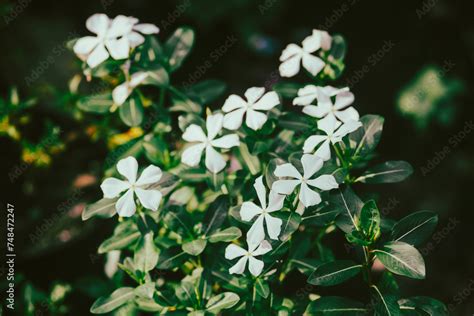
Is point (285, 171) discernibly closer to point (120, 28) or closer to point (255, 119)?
point (255, 119)

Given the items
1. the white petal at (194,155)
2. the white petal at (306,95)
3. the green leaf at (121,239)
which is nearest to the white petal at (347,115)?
the white petal at (306,95)

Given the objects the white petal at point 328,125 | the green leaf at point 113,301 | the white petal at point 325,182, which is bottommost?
the green leaf at point 113,301

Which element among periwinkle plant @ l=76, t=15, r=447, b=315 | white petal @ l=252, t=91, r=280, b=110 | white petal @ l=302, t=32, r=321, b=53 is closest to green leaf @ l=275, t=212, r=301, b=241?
periwinkle plant @ l=76, t=15, r=447, b=315

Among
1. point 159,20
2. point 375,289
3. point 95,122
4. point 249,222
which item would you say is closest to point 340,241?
point 375,289

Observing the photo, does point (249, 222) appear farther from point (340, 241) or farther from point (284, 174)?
point (340, 241)

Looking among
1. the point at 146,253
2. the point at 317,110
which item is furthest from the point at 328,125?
the point at 146,253

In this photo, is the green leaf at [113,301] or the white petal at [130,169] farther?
the green leaf at [113,301]

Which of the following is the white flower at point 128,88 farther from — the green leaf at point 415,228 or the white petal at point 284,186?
the green leaf at point 415,228
